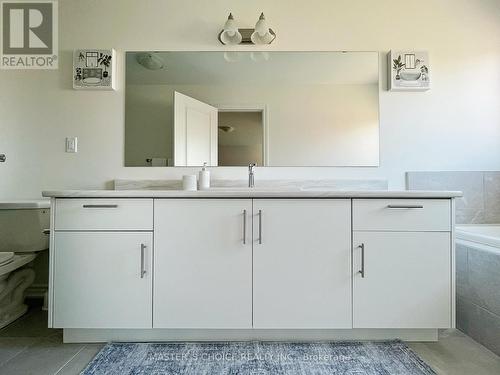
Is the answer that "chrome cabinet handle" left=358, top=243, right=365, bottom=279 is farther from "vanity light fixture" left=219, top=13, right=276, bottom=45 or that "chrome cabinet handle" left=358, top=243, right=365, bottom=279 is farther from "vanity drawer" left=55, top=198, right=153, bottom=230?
"vanity light fixture" left=219, top=13, right=276, bottom=45

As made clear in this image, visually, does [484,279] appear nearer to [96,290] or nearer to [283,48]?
[283,48]

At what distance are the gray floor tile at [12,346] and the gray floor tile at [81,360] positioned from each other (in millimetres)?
314

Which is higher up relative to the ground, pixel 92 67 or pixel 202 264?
pixel 92 67

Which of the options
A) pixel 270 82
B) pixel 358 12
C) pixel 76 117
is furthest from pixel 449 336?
pixel 76 117

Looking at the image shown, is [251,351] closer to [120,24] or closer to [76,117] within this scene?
[76,117]

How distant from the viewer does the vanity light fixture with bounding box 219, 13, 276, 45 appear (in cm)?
197

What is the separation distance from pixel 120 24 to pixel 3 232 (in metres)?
1.56

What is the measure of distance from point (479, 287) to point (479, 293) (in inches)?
1.2

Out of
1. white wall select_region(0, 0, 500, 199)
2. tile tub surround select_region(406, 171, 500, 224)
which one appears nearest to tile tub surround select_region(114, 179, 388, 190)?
white wall select_region(0, 0, 500, 199)

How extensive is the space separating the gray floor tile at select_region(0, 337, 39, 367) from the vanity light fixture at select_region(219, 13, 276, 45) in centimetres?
212

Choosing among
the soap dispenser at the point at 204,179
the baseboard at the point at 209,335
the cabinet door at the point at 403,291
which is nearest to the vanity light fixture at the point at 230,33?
the soap dispenser at the point at 204,179

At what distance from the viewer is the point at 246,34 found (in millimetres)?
2059

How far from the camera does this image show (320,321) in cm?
151

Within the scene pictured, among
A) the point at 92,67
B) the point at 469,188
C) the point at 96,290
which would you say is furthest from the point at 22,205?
the point at 469,188
